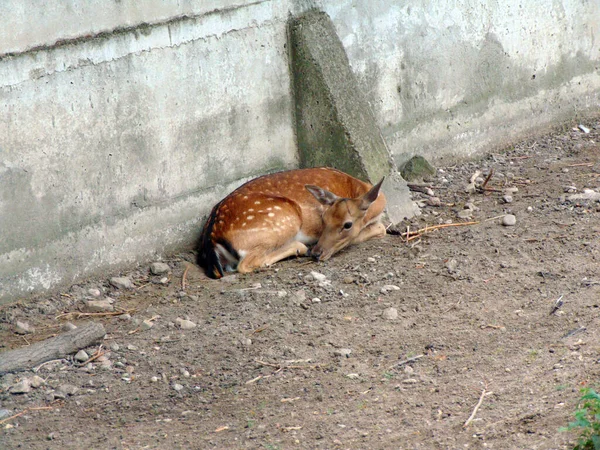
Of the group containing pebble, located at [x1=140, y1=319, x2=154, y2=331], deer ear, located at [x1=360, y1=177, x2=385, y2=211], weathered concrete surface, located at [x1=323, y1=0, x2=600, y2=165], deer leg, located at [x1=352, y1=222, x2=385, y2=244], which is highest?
weathered concrete surface, located at [x1=323, y1=0, x2=600, y2=165]

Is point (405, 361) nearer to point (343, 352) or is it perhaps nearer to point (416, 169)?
point (343, 352)

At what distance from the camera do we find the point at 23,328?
5.59 m

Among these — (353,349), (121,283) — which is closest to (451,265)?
(353,349)

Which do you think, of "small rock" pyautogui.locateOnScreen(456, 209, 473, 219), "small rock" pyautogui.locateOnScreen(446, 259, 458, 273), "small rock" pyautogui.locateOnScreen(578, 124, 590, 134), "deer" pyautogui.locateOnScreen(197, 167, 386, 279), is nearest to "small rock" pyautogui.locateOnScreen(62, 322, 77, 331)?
"deer" pyautogui.locateOnScreen(197, 167, 386, 279)

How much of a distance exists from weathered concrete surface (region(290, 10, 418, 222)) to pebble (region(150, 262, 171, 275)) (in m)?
1.56

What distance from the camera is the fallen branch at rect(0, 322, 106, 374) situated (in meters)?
4.97

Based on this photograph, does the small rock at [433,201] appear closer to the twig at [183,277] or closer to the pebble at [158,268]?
the twig at [183,277]

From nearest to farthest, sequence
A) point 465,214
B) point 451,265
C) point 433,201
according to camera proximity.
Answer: point 451,265, point 465,214, point 433,201

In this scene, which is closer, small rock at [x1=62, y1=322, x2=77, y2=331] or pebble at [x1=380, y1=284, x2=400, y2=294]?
small rock at [x1=62, y1=322, x2=77, y2=331]

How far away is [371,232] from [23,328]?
2699 millimetres

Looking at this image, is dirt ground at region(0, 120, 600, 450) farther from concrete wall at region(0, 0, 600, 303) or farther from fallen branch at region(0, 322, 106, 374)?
concrete wall at region(0, 0, 600, 303)

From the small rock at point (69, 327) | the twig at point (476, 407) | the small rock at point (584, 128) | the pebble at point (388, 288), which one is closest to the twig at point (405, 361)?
the twig at point (476, 407)

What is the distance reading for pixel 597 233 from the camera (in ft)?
21.2

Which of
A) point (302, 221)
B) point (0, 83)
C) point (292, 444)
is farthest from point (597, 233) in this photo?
point (0, 83)
